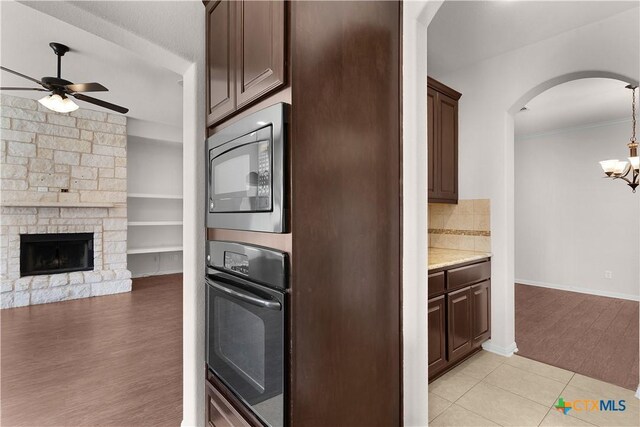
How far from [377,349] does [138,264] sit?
6.13 meters

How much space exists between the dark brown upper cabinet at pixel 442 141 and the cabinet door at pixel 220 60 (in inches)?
75.0

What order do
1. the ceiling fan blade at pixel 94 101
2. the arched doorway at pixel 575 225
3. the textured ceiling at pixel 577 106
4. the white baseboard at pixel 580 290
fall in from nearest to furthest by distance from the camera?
the ceiling fan blade at pixel 94 101
the arched doorway at pixel 575 225
the textured ceiling at pixel 577 106
the white baseboard at pixel 580 290

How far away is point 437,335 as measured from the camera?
233 centimetres

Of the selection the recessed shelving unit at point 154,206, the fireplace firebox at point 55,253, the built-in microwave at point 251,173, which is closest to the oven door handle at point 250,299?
the built-in microwave at point 251,173

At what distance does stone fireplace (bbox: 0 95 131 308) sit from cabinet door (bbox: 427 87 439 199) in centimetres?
492

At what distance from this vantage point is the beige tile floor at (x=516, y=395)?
196 centimetres

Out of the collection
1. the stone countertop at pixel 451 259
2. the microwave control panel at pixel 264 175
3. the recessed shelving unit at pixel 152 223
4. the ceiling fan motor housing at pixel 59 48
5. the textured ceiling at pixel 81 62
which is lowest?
the stone countertop at pixel 451 259

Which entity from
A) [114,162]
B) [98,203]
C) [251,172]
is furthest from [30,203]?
[251,172]

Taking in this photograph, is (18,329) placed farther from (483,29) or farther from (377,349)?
(483,29)

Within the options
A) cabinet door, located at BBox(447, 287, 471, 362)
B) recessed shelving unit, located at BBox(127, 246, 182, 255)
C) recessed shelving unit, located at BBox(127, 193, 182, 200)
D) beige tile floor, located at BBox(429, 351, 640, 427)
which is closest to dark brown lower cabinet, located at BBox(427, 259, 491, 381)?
cabinet door, located at BBox(447, 287, 471, 362)

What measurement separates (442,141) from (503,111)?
1.92ft

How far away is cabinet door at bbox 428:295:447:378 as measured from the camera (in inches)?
89.3

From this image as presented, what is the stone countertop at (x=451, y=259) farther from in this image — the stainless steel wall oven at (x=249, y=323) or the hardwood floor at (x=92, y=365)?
the hardwood floor at (x=92, y=365)

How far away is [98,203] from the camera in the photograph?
4957 millimetres
